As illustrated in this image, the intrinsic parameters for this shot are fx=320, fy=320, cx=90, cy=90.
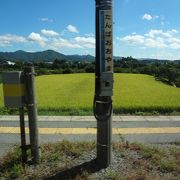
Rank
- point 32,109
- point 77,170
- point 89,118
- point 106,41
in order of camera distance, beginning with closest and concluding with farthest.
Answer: point 106,41 → point 77,170 → point 32,109 → point 89,118

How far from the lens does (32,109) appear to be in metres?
4.73

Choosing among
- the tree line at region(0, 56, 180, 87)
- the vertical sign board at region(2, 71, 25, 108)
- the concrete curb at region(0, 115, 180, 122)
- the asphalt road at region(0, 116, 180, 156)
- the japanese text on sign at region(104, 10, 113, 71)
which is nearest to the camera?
the japanese text on sign at region(104, 10, 113, 71)

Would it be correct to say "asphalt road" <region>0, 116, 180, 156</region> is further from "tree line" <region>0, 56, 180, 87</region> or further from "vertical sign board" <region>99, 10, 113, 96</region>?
"tree line" <region>0, 56, 180, 87</region>

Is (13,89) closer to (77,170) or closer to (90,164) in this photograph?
(77,170)

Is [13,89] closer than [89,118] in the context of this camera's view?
Yes

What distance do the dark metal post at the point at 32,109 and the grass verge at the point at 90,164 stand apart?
→ 7.8 inches

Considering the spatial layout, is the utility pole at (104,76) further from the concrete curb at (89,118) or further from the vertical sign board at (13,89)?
the concrete curb at (89,118)

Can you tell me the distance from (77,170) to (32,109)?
1103 mm

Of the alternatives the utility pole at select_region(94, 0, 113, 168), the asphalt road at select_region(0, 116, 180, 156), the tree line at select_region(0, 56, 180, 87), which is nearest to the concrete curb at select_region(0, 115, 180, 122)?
the asphalt road at select_region(0, 116, 180, 156)

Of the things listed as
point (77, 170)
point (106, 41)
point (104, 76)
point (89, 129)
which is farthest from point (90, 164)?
point (89, 129)

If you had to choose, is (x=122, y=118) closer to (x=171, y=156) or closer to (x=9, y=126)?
(x=9, y=126)

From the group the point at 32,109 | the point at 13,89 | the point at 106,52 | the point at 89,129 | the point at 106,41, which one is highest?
the point at 106,41

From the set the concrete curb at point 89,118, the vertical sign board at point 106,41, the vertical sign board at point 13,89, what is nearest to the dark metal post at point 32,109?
the vertical sign board at point 13,89

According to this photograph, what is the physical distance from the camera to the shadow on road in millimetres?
4375
